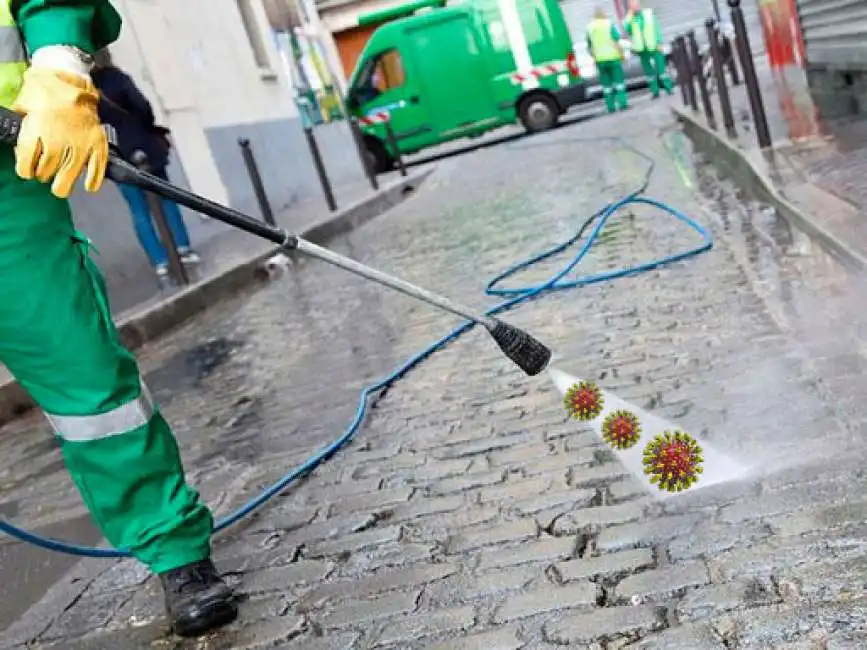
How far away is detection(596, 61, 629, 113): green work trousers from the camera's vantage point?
22.2 metres

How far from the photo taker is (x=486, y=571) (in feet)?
8.90

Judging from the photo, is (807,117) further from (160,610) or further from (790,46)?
(160,610)

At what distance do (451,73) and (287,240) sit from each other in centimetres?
1912

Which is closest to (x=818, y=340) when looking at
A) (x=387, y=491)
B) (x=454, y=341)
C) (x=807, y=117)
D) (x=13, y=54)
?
(x=387, y=491)

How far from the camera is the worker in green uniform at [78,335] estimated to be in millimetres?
2561

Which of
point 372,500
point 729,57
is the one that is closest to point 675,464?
point 372,500

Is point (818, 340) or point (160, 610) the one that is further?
point (818, 340)

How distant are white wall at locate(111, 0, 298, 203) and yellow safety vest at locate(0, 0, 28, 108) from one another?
35.0 feet

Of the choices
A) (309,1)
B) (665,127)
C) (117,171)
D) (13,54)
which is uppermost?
(309,1)

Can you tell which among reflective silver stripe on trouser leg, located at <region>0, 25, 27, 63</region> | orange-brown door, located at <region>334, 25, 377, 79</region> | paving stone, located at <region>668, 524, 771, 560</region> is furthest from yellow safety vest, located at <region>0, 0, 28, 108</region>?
orange-brown door, located at <region>334, 25, 377, 79</region>

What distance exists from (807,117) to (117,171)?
26.5 feet

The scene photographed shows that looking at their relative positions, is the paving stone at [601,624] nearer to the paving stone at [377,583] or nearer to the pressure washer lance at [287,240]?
the paving stone at [377,583]

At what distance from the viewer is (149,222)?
9555 mm

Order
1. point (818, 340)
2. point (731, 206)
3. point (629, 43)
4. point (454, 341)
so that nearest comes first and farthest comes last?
1. point (818, 340)
2. point (454, 341)
3. point (731, 206)
4. point (629, 43)
